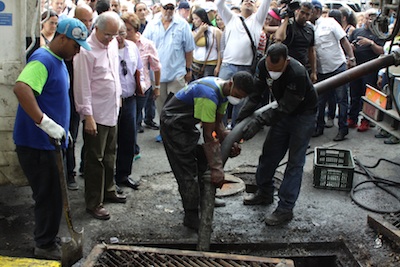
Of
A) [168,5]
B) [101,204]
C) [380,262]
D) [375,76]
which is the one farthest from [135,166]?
[375,76]

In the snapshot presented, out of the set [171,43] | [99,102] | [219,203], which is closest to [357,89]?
[171,43]

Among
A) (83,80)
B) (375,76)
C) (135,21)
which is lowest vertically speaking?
(375,76)

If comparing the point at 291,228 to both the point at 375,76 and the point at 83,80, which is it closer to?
the point at 83,80

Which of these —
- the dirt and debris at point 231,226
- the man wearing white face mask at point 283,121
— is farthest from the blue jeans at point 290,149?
the dirt and debris at point 231,226

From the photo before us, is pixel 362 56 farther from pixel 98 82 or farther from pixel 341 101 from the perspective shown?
pixel 98 82

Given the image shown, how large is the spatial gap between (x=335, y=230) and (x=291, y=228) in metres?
0.45

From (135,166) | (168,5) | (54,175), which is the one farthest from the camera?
(168,5)

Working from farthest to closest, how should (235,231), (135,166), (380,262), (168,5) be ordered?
(168,5)
(135,166)
(235,231)
(380,262)

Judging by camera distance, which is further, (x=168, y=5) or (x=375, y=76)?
(x=375, y=76)

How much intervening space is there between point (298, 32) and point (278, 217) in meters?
2.98

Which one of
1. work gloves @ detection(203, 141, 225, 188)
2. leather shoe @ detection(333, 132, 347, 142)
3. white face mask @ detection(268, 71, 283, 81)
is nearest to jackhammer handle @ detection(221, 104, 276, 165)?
work gloves @ detection(203, 141, 225, 188)

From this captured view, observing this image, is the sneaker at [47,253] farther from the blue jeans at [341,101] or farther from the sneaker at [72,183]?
the blue jeans at [341,101]

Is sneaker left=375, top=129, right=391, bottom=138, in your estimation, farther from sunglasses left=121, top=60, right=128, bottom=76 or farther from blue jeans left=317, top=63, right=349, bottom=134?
sunglasses left=121, top=60, right=128, bottom=76

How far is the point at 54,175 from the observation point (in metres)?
3.96
